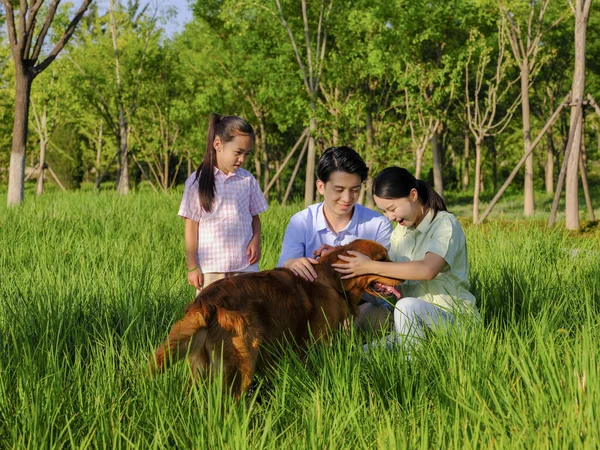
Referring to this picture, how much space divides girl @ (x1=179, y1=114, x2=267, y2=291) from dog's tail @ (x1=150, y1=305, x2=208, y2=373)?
1633mm

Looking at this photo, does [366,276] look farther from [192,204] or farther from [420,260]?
[192,204]

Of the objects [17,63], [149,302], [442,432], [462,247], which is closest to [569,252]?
[462,247]

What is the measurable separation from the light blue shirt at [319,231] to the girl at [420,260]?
295mm

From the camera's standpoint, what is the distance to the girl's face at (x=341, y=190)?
3.75 meters

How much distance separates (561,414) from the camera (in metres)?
2.15

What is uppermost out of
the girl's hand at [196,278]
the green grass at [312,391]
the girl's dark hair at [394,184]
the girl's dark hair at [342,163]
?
the girl's dark hair at [342,163]

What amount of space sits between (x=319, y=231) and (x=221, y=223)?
71 cm

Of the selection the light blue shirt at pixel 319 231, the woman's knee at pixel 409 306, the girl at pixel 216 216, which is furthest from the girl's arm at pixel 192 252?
the woman's knee at pixel 409 306

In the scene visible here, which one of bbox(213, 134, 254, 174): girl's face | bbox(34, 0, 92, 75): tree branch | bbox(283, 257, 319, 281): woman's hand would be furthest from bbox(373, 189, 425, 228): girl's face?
bbox(34, 0, 92, 75): tree branch

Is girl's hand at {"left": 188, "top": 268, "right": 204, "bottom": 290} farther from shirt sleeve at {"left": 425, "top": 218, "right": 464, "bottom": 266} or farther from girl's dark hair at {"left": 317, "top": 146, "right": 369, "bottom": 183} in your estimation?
shirt sleeve at {"left": 425, "top": 218, "right": 464, "bottom": 266}

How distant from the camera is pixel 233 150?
4.13 metres

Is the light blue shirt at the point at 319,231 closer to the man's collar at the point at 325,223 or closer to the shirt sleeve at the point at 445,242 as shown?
the man's collar at the point at 325,223

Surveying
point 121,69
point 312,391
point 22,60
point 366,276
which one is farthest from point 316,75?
point 312,391

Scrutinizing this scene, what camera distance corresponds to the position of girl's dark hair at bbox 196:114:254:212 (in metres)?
4.11
